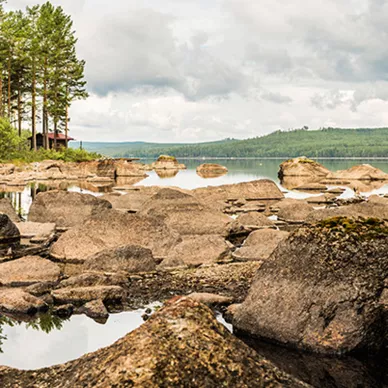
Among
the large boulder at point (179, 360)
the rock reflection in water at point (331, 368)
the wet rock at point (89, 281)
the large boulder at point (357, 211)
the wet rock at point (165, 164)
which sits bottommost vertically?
the wet rock at point (165, 164)

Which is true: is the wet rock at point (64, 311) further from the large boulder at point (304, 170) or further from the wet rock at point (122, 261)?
the large boulder at point (304, 170)

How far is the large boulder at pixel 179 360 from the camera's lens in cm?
553

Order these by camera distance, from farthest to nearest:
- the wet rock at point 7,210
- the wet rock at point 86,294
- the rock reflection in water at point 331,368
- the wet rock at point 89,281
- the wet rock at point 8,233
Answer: the wet rock at point 7,210 < the wet rock at point 8,233 < the wet rock at point 89,281 < the wet rock at point 86,294 < the rock reflection in water at point 331,368

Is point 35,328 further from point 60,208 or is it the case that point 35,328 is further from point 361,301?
point 60,208

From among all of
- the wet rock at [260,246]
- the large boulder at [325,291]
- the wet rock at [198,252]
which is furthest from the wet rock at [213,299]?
the wet rock at [260,246]

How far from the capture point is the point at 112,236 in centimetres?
1761

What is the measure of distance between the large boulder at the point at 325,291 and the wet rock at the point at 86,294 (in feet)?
10.5

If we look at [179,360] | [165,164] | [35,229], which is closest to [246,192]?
[35,229]

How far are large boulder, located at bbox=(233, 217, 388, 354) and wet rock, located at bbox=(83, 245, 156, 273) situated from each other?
203 inches

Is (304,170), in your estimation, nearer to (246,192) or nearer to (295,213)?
(246,192)

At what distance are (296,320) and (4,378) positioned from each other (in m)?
4.78

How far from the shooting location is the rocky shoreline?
9.28m

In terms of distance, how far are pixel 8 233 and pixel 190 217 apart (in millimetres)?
6933

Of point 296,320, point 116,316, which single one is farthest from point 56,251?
point 296,320
